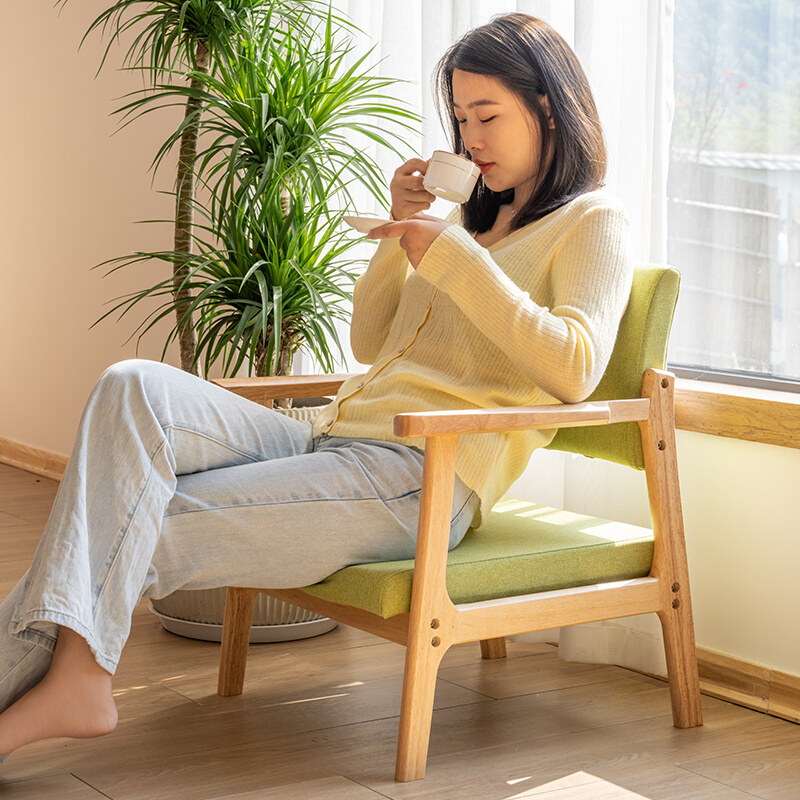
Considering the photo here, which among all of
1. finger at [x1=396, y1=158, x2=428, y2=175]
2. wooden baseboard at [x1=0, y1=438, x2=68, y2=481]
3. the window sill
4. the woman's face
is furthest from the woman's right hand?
wooden baseboard at [x1=0, y1=438, x2=68, y2=481]

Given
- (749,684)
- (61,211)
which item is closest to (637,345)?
(749,684)

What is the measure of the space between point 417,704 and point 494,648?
77 cm

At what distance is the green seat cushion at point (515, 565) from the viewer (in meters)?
1.71

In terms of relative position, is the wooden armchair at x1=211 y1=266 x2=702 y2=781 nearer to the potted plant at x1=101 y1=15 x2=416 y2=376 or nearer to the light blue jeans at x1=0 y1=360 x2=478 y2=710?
the light blue jeans at x1=0 y1=360 x2=478 y2=710

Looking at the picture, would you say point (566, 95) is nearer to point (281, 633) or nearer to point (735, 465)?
point (735, 465)

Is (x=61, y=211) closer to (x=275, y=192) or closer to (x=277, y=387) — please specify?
(x=275, y=192)

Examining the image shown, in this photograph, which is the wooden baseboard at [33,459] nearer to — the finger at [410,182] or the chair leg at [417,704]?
the finger at [410,182]

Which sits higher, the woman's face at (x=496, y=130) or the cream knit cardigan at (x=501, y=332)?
the woman's face at (x=496, y=130)

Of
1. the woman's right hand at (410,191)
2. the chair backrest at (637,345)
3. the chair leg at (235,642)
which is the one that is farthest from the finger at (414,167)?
the chair leg at (235,642)

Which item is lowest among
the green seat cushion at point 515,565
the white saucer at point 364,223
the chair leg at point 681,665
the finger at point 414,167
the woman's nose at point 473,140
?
the chair leg at point 681,665

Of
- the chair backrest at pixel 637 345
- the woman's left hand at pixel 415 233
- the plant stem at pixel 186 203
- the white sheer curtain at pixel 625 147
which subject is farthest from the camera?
the plant stem at pixel 186 203

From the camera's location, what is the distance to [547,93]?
6.62 feet

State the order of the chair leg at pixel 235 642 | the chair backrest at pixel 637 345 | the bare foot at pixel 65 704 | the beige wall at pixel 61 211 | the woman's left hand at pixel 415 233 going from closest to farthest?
the bare foot at pixel 65 704
the woman's left hand at pixel 415 233
the chair backrest at pixel 637 345
the chair leg at pixel 235 642
the beige wall at pixel 61 211

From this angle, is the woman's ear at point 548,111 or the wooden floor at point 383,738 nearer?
the wooden floor at point 383,738
